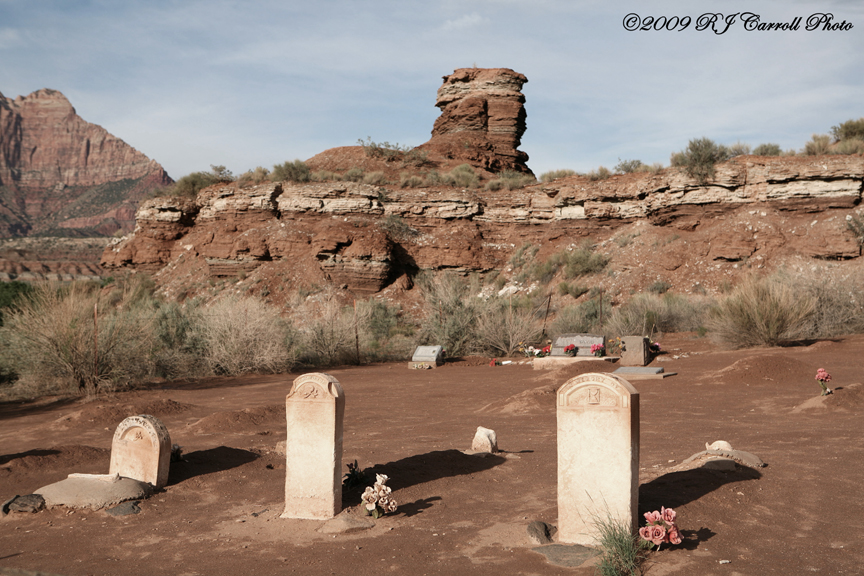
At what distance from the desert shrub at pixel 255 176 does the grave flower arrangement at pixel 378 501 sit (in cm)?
3280

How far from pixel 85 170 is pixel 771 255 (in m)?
177

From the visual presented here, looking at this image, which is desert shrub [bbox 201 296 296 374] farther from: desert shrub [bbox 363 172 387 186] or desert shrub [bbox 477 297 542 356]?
desert shrub [bbox 363 172 387 186]

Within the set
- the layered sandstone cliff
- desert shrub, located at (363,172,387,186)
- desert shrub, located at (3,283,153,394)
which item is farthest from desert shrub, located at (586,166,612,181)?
desert shrub, located at (3,283,153,394)

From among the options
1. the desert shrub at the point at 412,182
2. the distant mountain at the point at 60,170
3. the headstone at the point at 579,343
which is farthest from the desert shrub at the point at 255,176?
the distant mountain at the point at 60,170

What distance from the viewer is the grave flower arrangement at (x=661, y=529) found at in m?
4.26

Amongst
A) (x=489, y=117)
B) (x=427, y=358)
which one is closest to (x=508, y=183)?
(x=489, y=117)

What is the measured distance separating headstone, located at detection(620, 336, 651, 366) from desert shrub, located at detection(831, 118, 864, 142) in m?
20.6

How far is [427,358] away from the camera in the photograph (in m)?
19.5

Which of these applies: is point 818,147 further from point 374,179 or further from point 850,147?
point 374,179

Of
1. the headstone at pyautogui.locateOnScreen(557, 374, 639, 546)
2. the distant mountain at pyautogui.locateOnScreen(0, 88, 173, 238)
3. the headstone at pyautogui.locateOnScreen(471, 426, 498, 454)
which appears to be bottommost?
the headstone at pyautogui.locateOnScreen(471, 426, 498, 454)

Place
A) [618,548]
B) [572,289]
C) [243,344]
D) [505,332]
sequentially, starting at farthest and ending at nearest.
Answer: [572,289] → [505,332] → [243,344] → [618,548]

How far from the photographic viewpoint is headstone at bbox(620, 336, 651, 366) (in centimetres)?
1591

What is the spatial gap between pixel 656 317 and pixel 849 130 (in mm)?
16550

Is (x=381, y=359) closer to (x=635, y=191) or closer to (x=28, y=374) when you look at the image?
(x=28, y=374)
